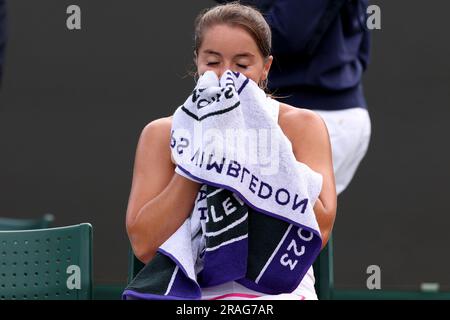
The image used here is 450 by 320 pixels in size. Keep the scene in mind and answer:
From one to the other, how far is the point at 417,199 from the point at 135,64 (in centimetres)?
140

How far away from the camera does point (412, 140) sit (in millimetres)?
4777

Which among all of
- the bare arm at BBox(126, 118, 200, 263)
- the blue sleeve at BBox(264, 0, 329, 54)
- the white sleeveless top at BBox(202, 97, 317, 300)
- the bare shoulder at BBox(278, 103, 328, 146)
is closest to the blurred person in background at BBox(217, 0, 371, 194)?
the blue sleeve at BBox(264, 0, 329, 54)

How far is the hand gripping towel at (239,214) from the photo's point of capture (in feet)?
7.74

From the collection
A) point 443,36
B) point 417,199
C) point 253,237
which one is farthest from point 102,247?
point 253,237

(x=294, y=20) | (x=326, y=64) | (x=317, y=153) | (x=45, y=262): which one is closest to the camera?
(x=317, y=153)

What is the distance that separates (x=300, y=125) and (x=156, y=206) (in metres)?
0.40

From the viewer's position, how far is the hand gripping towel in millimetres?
2359

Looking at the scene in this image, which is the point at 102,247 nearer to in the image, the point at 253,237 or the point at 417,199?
the point at 417,199

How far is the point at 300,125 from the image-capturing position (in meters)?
2.55

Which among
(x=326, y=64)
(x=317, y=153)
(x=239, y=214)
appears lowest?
(x=239, y=214)

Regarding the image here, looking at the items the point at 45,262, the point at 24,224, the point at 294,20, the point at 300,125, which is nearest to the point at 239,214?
the point at 300,125

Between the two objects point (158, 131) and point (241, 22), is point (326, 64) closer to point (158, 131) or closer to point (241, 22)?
point (241, 22)

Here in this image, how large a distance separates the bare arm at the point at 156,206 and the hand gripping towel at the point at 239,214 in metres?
0.03

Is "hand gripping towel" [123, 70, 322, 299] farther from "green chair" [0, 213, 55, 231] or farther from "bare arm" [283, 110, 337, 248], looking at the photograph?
A: "green chair" [0, 213, 55, 231]
